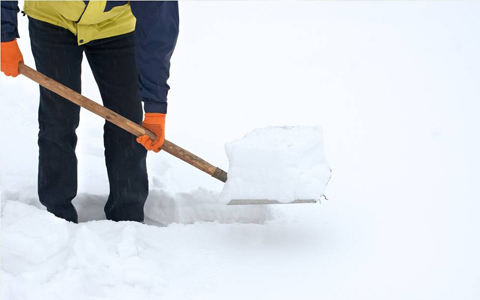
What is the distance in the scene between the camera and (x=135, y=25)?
261 centimetres

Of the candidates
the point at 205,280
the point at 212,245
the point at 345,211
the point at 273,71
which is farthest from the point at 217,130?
the point at 205,280

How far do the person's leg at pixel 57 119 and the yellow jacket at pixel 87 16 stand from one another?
0.05m

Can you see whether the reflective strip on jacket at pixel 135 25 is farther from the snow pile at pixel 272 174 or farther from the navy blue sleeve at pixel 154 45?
the snow pile at pixel 272 174

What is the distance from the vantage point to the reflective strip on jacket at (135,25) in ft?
8.14

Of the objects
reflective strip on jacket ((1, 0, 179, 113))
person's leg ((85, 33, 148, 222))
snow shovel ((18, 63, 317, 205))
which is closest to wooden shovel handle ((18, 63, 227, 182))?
snow shovel ((18, 63, 317, 205))

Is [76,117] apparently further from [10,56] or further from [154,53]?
[154,53]

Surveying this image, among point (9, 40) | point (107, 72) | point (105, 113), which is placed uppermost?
point (9, 40)

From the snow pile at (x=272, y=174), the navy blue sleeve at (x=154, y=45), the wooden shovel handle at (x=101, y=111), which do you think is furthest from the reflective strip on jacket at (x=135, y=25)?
the snow pile at (x=272, y=174)

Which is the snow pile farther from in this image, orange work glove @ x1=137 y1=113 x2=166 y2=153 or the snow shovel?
orange work glove @ x1=137 y1=113 x2=166 y2=153

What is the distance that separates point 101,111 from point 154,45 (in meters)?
0.36

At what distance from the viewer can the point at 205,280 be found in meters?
2.13

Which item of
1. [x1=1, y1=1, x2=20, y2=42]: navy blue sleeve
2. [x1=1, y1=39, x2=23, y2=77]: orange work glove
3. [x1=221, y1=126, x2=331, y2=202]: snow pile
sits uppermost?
[x1=1, y1=1, x2=20, y2=42]: navy blue sleeve

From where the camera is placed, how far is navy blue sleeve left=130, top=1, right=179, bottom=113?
247 centimetres

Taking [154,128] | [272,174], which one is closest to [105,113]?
[154,128]
